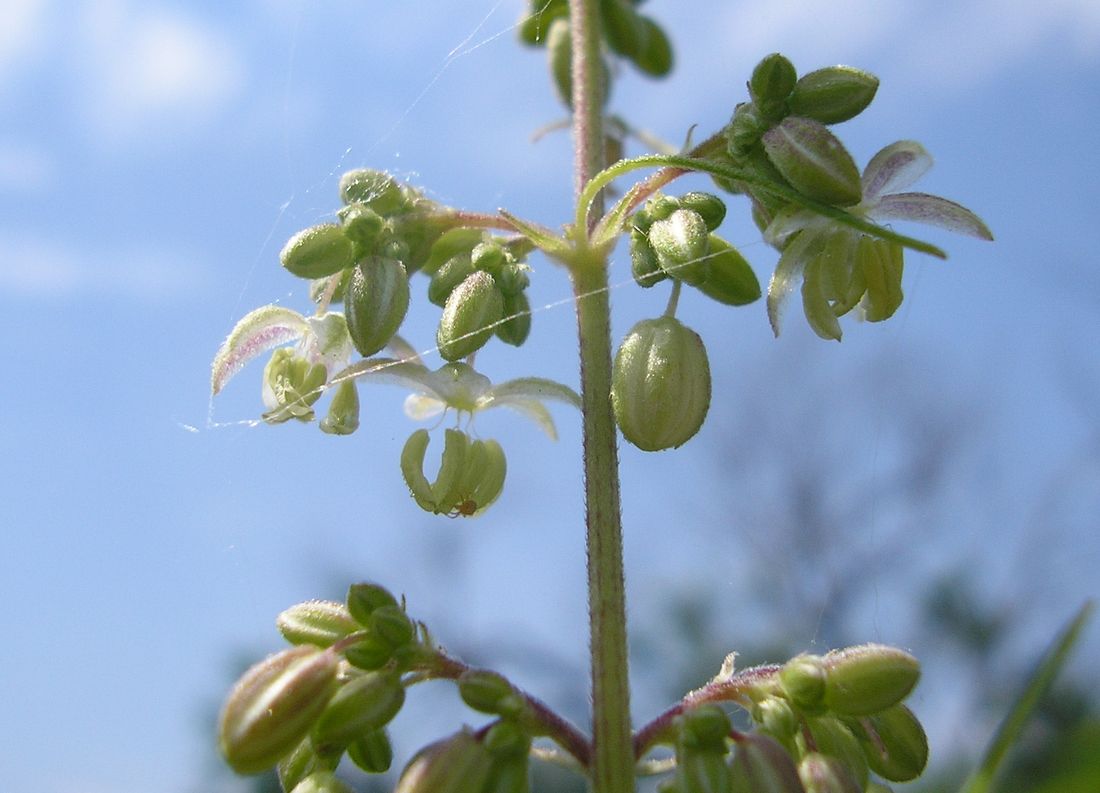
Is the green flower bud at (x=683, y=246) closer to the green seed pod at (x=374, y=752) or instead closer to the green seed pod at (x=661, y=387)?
the green seed pod at (x=661, y=387)

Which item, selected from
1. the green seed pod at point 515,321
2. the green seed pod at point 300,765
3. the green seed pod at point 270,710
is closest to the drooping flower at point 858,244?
the green seed pod at point 515,321

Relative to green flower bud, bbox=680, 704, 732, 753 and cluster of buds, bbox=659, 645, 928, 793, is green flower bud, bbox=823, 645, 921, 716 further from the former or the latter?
green flower bud, bbox=680, 704, 732, 753

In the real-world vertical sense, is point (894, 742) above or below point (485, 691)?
below

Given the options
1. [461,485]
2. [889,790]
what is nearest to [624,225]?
[461,485]

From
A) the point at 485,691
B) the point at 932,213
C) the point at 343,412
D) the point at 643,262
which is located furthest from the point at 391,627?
the point at 932,213

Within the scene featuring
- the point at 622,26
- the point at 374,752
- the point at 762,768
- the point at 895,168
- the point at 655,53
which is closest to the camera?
the point at 762,768

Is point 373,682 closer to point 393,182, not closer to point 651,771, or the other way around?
point 651,771

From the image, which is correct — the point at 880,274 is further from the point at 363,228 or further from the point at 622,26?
the point at 622,26
